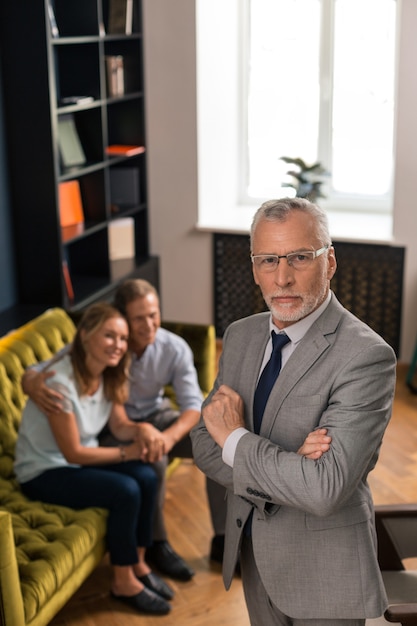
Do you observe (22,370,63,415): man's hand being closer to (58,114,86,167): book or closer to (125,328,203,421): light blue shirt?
(125,328,203,421): light blue shirt

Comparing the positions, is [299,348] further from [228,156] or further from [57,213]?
[228,156]

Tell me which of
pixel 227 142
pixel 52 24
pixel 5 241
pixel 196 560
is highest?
pixel 52 24

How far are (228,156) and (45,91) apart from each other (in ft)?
5.96

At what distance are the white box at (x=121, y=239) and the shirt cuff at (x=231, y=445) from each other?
3.93 m

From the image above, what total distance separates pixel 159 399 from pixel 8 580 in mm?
1378

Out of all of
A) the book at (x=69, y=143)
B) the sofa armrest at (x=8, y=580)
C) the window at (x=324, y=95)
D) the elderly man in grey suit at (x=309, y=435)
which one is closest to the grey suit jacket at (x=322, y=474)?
the elderly man in grey suit at (x=309, y=435)

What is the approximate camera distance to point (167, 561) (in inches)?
142

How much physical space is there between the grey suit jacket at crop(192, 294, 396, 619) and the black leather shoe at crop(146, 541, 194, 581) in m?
1.61

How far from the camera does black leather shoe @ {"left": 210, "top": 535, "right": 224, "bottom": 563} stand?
3.66 m

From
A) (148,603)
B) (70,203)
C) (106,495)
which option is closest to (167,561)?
(148,603)

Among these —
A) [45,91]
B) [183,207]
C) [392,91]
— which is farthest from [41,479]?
[392,91]

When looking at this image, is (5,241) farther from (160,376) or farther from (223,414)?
(223,414)

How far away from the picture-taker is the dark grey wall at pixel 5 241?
495cm

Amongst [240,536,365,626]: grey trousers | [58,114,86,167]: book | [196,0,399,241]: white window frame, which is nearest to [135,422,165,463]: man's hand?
[240,536,365,626]: grey trousers
